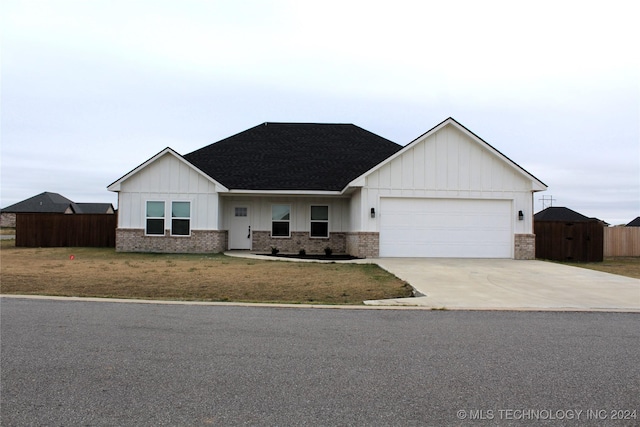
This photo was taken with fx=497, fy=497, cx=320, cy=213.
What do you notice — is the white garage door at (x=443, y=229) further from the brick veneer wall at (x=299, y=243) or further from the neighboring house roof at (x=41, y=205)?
the neighboring house roof at (x=41, y=205)

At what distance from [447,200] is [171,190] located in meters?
11.8

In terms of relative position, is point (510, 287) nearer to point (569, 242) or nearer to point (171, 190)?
point (569, 242)

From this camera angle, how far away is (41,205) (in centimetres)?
6200

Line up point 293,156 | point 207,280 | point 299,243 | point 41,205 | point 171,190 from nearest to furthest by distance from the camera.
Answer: point 207,280, point 171,190, point 299,243, point 293,156, point 41,205

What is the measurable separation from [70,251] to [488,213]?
60.3ft

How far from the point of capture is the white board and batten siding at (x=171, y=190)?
2183 centimetres

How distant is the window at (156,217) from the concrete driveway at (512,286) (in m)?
10.2

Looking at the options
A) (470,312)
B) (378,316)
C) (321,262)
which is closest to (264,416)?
(378,316)

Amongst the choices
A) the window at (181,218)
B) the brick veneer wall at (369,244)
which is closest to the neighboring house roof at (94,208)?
the window at (181,218)

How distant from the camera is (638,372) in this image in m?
5.21

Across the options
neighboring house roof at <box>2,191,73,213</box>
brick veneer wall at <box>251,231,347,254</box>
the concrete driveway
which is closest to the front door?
Answer: brick veneer wall at <box>251,231,347,254</box>

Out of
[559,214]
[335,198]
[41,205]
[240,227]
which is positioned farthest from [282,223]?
[41,205]

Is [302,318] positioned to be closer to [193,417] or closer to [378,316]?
[378,316]

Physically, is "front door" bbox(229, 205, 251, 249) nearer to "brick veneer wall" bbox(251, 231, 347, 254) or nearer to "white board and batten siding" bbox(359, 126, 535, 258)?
"brick veneer wall" bbox(251, 231, 347, 254)
